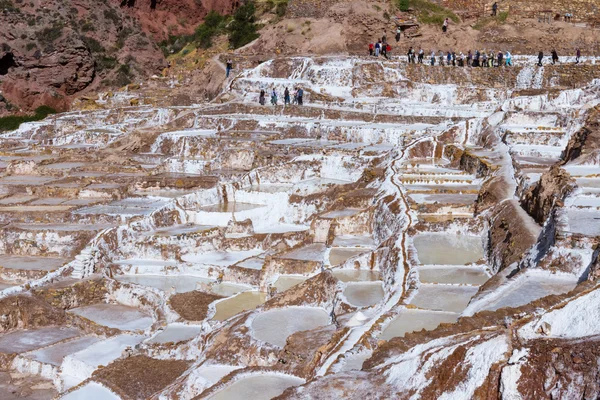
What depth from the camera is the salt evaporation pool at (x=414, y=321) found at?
1021 cm

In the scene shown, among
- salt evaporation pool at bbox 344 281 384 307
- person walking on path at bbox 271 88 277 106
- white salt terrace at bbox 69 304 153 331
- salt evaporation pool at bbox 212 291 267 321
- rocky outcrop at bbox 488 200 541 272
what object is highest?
person walking on path at bbox 271 88 277 106

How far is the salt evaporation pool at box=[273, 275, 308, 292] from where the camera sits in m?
15.5

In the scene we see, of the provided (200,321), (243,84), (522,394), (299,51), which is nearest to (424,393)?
(522,394)

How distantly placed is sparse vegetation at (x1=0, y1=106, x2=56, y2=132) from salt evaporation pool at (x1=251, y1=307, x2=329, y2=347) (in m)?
27.0

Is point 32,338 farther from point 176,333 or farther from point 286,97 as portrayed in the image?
point 286,97

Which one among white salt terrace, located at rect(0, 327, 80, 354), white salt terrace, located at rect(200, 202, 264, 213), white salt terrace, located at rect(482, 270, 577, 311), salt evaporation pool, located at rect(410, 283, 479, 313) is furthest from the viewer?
white salt terrace, located at rect(200, 202, 264, 213)

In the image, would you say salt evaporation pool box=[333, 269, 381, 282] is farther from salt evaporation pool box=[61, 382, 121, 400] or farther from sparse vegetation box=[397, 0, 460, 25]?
sparse vegetation box=[397, 0, 460, 25]

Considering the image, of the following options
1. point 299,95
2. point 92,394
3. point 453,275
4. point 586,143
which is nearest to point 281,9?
point 299,95

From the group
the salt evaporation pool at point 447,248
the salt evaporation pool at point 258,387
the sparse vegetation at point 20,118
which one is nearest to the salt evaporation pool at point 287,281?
the salt evaporation pool at point 447,248

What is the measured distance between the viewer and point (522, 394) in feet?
21.5

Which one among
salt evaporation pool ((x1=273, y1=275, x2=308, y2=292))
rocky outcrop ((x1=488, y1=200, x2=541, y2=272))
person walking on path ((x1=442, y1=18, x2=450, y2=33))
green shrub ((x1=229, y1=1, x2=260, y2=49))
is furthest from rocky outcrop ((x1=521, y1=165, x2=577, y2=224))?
green shrub ((x1=229, y1=1, x2=260, y2=49))

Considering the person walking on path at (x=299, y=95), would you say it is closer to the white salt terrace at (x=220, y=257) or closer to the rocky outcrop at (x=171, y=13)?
the white salt terrace at (x=220, y=257)

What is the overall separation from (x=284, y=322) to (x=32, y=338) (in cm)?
577

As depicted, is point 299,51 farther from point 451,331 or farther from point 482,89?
point 451,331
